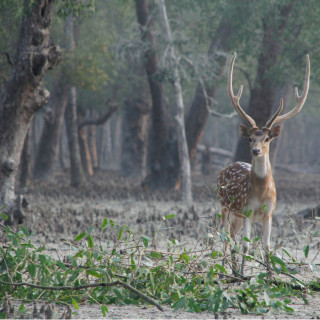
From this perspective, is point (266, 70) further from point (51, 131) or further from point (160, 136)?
point (51, 131)

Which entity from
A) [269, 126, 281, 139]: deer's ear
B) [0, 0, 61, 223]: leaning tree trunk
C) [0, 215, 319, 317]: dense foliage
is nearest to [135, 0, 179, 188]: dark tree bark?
[0, 0, 61, 223]: leaning tree trunk

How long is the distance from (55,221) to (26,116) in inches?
78.5

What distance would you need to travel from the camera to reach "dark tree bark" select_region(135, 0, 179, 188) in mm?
15670

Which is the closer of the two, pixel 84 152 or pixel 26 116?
pixel 26 116

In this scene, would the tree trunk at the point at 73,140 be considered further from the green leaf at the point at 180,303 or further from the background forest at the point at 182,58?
the green leaf at the point at 180,303

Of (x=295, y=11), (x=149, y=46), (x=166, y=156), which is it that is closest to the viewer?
(x=295, y=11)

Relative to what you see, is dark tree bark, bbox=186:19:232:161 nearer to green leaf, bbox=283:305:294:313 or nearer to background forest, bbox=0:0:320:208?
background forest, bbox=0:0:320:208

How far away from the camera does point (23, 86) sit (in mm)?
8594

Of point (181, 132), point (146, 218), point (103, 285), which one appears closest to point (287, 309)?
point (103, 285)

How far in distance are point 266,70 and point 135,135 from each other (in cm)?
1003

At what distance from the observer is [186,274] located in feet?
16.4

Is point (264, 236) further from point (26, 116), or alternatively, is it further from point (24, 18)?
point (24, 18)

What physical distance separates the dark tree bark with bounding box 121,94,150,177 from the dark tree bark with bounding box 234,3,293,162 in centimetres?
870

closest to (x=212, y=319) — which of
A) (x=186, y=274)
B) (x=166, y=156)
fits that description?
(x=186, y=274)
